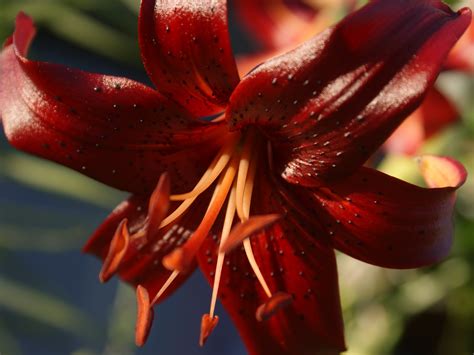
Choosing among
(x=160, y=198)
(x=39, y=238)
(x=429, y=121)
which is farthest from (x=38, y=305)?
(x=160, y=198)

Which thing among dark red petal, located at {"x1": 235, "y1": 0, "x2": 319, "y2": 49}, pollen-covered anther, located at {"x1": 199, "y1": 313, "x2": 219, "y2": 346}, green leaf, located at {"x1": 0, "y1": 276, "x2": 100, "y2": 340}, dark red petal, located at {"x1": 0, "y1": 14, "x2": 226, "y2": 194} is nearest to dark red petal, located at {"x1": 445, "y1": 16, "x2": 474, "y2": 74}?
dark red petal, located at {"x1": 235, "y1": 0, "x2": 319, "y2": 49}

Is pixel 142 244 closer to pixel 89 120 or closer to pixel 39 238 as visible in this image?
pixel 89 120

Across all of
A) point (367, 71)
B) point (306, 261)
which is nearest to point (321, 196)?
point (306, 261)

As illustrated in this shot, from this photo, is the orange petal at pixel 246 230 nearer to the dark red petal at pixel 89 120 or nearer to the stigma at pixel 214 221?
the stigma at pixel 214 221

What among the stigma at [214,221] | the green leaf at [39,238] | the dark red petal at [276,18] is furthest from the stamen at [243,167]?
the green leaf at [39,238]

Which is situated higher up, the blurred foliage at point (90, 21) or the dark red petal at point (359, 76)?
the dark red petal at point (359, 76)

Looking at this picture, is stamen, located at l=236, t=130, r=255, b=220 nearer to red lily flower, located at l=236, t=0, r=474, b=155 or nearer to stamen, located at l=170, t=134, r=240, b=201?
stamen, located at l=170, t=134, r=240, b=201
